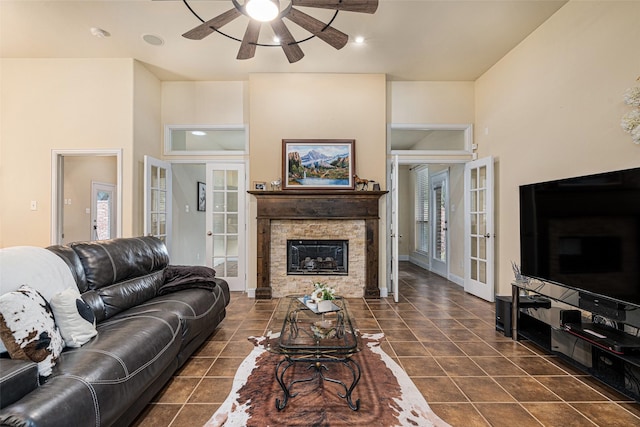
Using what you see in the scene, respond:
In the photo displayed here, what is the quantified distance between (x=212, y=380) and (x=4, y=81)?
17.0 feet

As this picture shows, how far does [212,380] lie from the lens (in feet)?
7.34

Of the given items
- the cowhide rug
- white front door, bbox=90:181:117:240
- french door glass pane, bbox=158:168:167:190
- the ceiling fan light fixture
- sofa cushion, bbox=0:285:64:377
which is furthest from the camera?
white front door, bbox=90:181:117:240

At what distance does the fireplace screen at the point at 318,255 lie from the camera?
4559 mm

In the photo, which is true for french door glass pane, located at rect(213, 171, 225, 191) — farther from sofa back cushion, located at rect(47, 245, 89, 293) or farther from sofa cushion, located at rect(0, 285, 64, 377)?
sofa cushion, located at rect(0, 285, 64, 377)

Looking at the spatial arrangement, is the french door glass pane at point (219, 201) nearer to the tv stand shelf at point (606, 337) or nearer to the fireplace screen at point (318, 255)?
the fireplace screen at point (318, 255)

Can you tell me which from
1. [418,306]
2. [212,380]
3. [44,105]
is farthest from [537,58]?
[44,105]

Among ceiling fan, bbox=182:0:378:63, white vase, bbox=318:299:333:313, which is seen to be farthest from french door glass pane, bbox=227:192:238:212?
white vase, bbox=318:299:333:313

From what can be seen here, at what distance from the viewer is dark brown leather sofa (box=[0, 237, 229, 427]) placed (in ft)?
4.00

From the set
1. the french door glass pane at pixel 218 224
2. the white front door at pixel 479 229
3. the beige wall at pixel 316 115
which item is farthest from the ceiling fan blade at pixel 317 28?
the french door glass pane at pixel 218 224

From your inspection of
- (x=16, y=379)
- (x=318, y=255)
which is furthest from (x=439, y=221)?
(x=16, y=379)

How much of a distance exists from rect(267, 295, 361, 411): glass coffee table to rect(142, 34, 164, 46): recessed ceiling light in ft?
11.8

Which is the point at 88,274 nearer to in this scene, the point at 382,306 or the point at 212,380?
the point at 212,380

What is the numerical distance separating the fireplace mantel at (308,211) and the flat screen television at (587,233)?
1979 millimetres

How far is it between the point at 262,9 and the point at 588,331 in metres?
3.40
